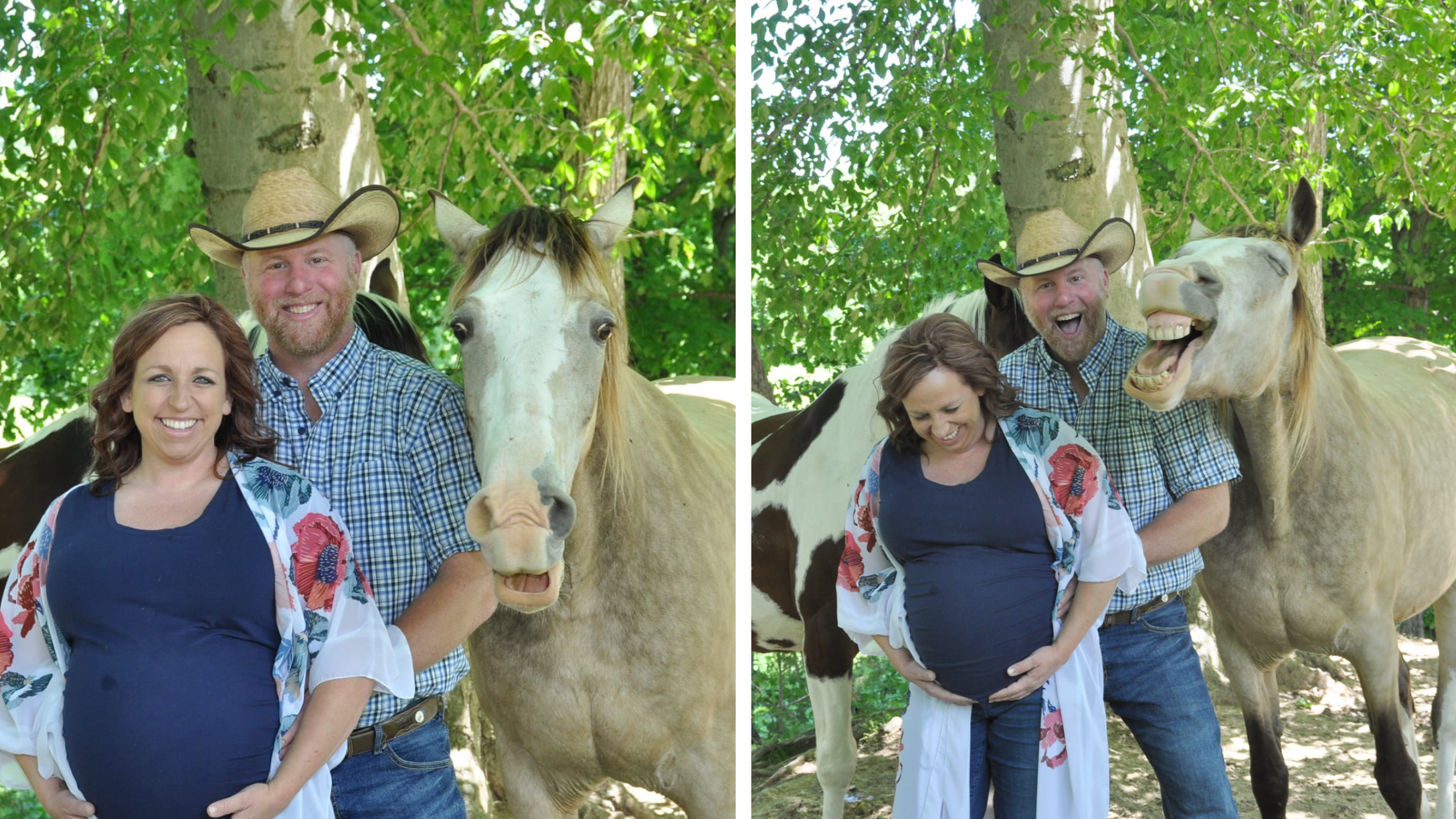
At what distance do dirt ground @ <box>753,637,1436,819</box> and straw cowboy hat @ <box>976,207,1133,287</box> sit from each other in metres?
2.18

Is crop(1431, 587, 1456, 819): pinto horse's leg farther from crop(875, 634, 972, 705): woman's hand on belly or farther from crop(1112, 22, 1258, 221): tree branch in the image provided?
crop(875, 634, 972, 705): woman's hand on belly

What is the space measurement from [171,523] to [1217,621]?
2406mm

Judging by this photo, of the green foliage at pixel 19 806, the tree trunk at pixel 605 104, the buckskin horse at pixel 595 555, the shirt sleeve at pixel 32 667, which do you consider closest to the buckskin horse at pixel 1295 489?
the buckskin horse at pixel 595 555

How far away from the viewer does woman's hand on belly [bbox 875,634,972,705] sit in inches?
74.9

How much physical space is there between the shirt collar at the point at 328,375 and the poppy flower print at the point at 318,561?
30 cm

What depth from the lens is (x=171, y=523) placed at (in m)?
1.45

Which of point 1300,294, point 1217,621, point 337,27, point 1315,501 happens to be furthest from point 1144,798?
point 337,27

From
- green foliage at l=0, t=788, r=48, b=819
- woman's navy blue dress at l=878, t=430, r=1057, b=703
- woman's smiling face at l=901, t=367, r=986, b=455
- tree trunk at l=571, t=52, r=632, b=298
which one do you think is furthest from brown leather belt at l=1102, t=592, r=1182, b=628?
green foliage at l=0, t=788, r=48, b=819

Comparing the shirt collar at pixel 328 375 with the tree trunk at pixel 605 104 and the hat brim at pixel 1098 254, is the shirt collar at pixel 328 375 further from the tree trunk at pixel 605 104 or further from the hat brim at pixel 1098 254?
the tree trunk at pixel 605 104

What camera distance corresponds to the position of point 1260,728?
262 centimetres

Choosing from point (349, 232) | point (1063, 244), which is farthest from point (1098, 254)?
point (349, 232)

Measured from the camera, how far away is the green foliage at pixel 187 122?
2885 millimetres

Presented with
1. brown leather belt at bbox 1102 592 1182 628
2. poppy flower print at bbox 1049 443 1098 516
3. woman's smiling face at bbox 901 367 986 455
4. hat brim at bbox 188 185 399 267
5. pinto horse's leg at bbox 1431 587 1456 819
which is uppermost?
hat brim at bbox 188 185 399 267

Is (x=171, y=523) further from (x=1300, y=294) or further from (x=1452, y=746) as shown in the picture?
(x=1452, y=746)
